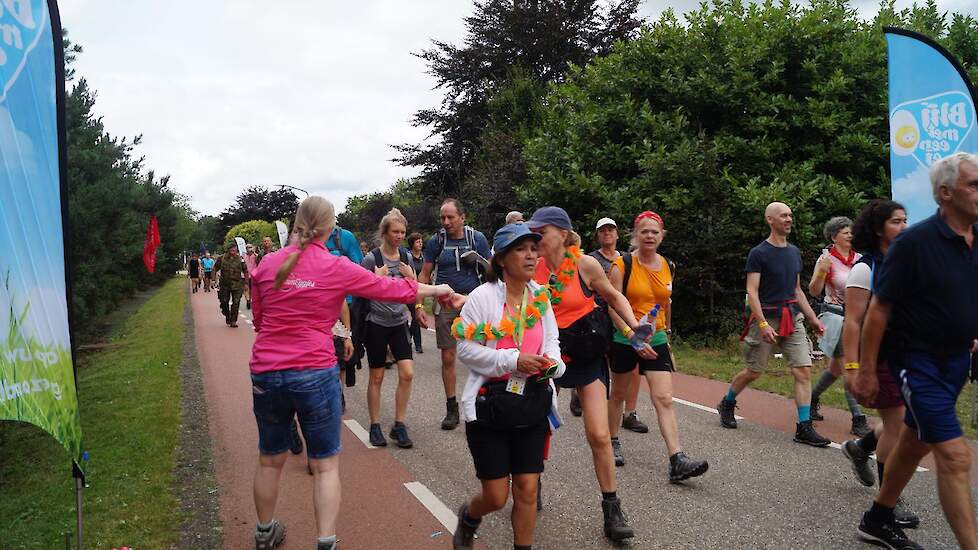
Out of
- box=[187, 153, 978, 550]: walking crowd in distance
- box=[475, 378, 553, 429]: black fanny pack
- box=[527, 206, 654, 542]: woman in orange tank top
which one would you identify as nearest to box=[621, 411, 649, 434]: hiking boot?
box=[187, 153, 978, 550]: walking crowd in distance

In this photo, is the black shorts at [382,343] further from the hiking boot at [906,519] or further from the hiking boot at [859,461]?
the hiking boot at [906,519]

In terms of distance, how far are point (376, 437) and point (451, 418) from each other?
2.86 feet

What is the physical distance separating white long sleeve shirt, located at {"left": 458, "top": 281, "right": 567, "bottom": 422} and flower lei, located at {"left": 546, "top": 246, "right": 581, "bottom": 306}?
2.50 feet

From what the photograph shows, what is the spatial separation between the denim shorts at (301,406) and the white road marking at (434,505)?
1166 millimetres

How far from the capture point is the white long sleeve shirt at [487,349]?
3.41 m

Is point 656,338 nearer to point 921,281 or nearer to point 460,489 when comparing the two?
point 460,489

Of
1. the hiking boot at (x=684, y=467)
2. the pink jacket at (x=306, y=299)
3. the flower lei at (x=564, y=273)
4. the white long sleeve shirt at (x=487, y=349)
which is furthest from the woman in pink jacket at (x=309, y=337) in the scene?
the hiking boot at (x=684, y=467)

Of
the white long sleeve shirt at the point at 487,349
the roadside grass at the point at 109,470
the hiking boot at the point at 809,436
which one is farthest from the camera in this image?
the hiking boot at the point at 809,436

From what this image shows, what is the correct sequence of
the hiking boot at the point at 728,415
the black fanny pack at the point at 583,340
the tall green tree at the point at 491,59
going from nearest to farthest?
the black fanny pack at the point at 583,340 < the hiking boot at the point at 728,415 < the tall green tree at the point at 491,59

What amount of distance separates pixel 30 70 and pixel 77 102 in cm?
1467

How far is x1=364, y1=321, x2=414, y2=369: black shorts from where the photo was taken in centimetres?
641

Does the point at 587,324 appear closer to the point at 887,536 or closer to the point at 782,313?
the point at 887,536

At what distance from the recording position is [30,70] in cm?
333

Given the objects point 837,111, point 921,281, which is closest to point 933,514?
point 921,281
